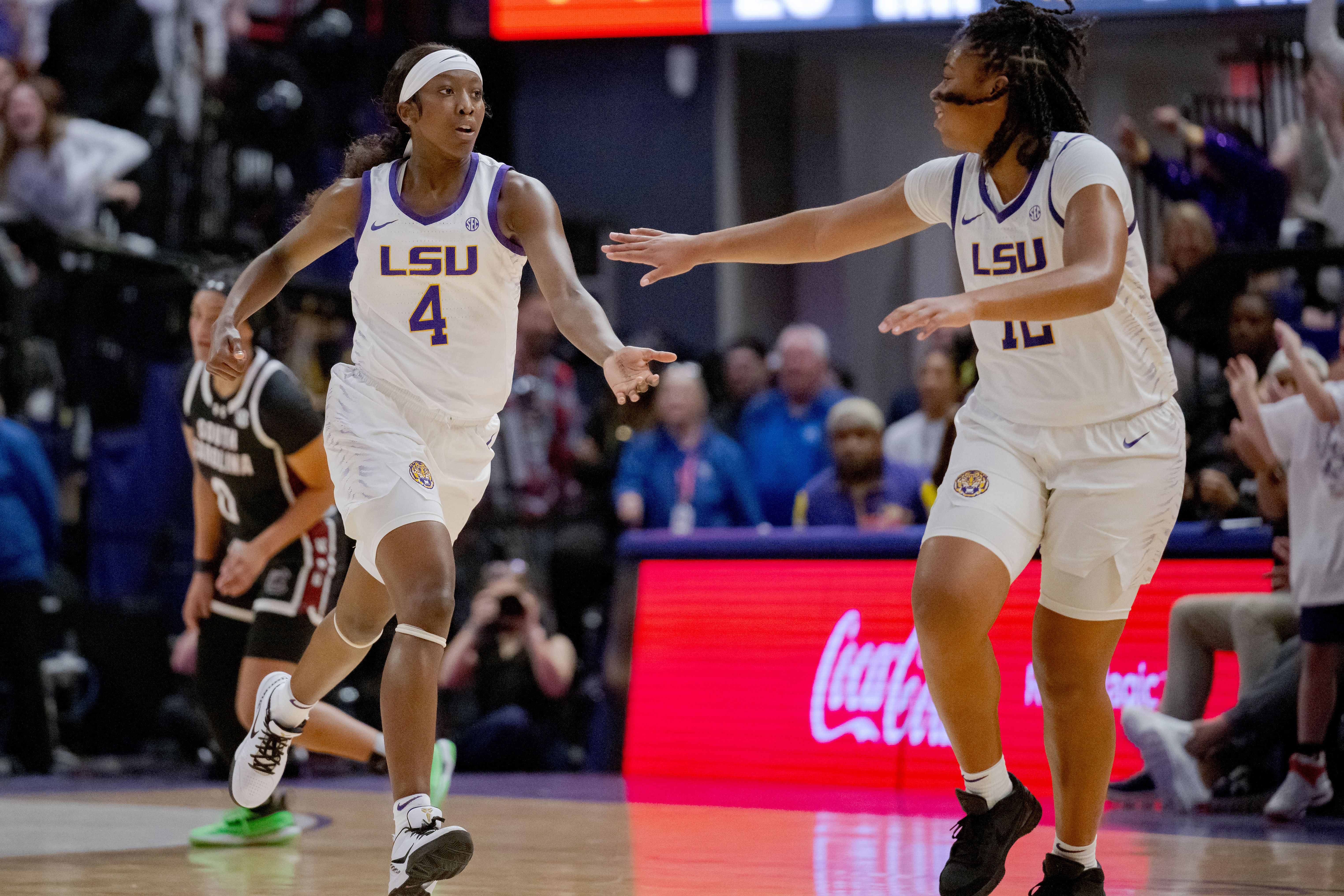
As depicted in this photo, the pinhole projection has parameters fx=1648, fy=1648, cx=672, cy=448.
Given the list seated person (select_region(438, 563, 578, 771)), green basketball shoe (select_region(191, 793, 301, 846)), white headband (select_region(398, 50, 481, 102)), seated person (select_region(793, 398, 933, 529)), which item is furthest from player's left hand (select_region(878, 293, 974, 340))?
seated person (select_region(438, 563, 578, 771))

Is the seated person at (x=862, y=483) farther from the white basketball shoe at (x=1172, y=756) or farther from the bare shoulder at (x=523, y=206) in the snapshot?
the bare shoulder at (x=523, y=206)

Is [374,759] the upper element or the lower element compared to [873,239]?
lower

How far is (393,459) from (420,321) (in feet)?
1.31

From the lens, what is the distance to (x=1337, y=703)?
21.9 feet

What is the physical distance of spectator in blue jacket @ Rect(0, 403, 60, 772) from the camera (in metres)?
8.71

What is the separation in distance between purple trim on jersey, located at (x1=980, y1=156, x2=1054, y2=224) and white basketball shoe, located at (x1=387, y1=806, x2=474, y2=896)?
190 cm

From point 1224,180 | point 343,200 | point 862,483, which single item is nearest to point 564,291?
point 343,200

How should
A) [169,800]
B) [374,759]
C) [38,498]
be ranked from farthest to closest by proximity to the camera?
1. [38,498]
2. [169,800]
3. [374,759]

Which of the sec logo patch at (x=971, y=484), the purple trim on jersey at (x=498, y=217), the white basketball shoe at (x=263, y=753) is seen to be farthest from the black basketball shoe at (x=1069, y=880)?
the white basketball shoe at (x=263, y=753)

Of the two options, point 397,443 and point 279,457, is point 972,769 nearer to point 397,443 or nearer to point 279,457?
point 397,443

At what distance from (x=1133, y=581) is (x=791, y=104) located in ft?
32.8

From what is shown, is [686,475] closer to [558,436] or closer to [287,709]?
[558,436]

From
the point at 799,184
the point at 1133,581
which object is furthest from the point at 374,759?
the point at 799,184

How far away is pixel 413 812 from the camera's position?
3.79m
